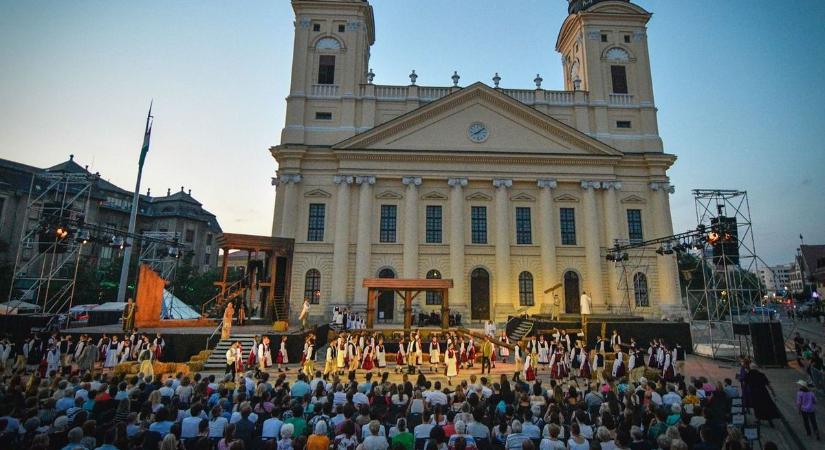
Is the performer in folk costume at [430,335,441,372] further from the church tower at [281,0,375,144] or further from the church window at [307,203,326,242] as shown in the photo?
the church tower at [281,0,375,144]

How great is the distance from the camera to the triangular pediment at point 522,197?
31178 millimetres

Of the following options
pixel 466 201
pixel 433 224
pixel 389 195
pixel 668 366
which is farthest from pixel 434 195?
pixel 668 366

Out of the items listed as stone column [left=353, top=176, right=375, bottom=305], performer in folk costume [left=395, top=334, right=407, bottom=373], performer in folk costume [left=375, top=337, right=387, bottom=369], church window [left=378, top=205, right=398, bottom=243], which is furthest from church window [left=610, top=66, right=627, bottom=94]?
performer in folk costume [left=375, top=337, right=387, bottom=369]

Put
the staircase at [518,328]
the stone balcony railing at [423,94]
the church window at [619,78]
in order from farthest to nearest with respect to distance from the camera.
Answer: the church window at [619,78] → the stone balcony railing at [423,94] → the staircase at [518,328]

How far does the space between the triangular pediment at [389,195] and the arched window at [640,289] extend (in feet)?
58.4

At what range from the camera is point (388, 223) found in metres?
30.9

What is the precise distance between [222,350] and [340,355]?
17.0 feet

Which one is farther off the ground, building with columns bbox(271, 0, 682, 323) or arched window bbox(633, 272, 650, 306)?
building with columns bbox(271, 0, 682, 323)

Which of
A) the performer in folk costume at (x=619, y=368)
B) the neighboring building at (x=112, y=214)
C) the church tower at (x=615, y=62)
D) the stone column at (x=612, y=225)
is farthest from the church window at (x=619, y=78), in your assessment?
the neighboring building at (x=112, y=214)

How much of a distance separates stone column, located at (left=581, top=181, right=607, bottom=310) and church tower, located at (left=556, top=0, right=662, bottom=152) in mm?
5920

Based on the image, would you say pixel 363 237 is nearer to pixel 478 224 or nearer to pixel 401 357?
pixel 478 224

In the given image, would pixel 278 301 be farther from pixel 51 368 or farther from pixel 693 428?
pixel 693 428

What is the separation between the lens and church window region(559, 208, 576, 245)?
31.1 metres

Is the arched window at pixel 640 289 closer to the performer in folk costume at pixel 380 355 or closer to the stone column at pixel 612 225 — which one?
the stone column at pixel 612 225
